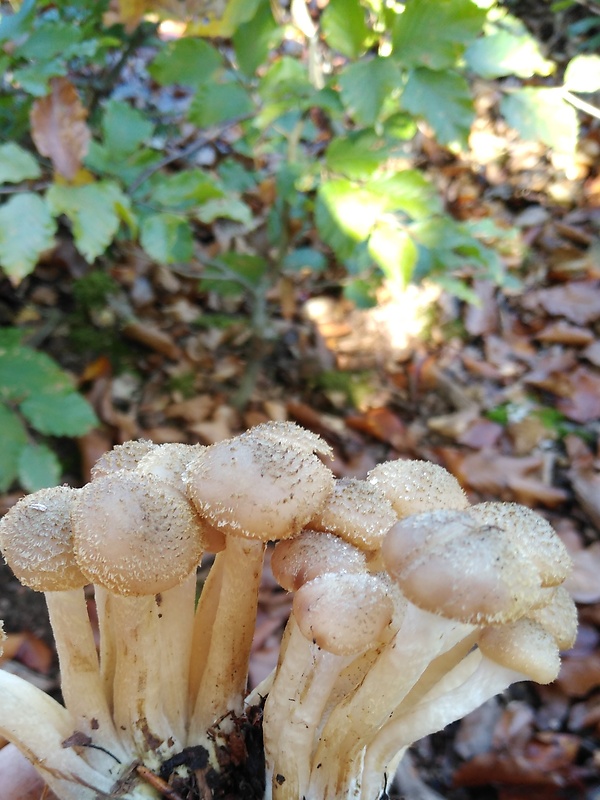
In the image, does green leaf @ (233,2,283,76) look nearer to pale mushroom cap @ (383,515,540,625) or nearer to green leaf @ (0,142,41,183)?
green leaf @ (0,142,41,183)

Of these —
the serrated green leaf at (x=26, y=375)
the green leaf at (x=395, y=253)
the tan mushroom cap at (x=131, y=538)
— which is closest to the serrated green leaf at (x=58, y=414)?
the serrated green leaf at (x=26, y=375)

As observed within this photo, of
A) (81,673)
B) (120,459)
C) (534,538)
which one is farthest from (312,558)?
(81,673)

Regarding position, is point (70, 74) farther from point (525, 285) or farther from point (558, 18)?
point (558, 18)

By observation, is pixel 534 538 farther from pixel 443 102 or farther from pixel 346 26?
pixel 346 26

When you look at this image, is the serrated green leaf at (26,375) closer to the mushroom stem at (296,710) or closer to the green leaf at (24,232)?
the green leaf at (24,232)

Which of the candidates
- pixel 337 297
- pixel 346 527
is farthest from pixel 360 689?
pixel 337 297

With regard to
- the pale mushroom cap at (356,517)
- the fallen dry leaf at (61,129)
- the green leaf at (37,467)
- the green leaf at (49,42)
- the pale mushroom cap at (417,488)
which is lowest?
the green leaf at (37,467)
